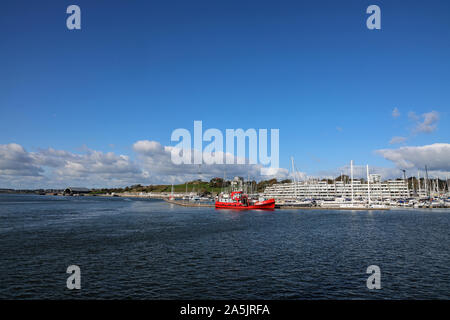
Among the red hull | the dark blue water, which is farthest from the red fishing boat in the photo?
the dark blue water

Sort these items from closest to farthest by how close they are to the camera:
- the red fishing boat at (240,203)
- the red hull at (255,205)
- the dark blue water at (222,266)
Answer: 1. the dark blue water at (222,266)
2. the red hull at (255,205)
3. the red fishing boat at (240,203)

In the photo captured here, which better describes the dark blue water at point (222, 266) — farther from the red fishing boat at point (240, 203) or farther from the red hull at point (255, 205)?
the red fishing boat at point (240, 203)

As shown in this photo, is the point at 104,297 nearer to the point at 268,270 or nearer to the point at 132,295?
the point at 132,295

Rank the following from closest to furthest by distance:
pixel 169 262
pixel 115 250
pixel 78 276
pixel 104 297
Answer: pixel 104 297 < pixel 78 276 < pixel 169 262 < pixel 115 250

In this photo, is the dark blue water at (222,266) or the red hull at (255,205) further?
the red hull at (255,205)

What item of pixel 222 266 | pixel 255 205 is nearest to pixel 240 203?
pixel 255 205

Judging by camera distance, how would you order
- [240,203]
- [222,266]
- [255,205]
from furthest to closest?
1. [240,203]
2. [255,205]
3. [222,266]

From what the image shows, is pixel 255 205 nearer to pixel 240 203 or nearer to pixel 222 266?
pixel 240 203

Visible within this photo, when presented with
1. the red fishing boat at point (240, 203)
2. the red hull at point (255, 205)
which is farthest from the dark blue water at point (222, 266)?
the red fishing boat at point (240, 203)

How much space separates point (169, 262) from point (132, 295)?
10888mm

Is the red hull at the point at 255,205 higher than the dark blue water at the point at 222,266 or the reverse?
the reverse

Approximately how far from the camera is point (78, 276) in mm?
27234

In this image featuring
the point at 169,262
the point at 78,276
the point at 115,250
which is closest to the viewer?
the point at 78,276
